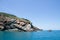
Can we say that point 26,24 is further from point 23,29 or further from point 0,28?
point 0,28

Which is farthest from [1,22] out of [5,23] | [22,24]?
[22,24]

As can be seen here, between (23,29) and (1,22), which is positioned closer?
(1,22)

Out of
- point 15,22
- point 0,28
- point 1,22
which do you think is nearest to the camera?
point 0,28

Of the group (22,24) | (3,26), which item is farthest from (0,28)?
(22,24)

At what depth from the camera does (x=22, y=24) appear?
132 metres

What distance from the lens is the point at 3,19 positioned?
420 feet

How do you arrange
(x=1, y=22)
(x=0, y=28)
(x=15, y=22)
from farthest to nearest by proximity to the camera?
(x=15, y=22) → (x=1, y=22) → (x=0, y=28)

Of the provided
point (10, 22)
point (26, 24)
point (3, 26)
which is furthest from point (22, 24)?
point (3, 26)

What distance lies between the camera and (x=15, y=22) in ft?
427

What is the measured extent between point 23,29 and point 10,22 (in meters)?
16.5

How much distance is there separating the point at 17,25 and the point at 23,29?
841 cm

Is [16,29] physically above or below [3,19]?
below

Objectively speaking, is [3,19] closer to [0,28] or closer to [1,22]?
[1,22]

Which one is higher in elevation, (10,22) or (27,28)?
(10,22)
